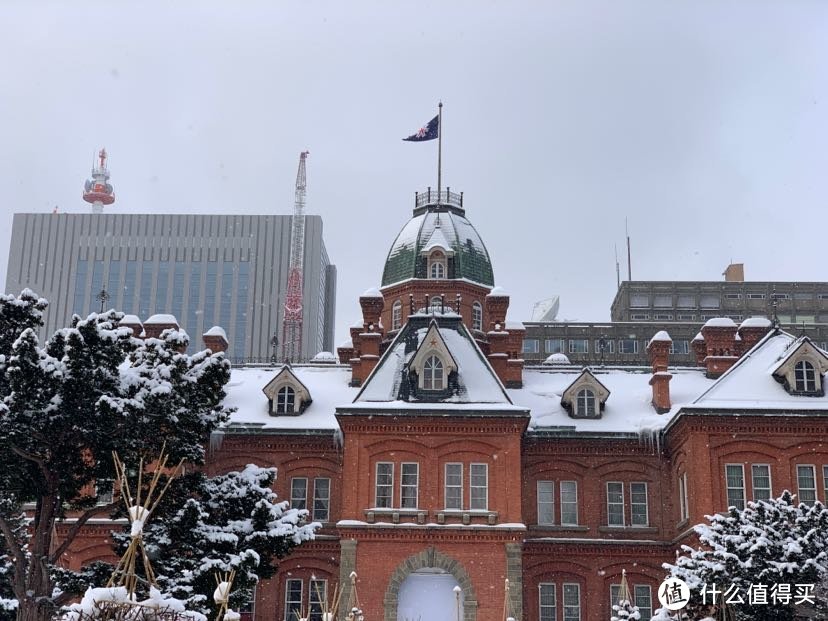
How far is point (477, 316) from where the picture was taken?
5412 centimetres

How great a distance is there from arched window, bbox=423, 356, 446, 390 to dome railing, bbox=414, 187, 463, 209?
15.8 m

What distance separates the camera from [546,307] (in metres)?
110

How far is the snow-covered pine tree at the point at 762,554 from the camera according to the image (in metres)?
32.5

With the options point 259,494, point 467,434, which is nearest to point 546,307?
point 467,434

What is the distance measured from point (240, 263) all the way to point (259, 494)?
12031 cm

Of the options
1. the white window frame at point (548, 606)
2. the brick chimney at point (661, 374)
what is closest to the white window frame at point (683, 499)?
the brick chimney at point (661, 374)

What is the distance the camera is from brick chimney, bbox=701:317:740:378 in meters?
49.0

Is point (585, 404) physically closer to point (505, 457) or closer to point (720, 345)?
point (505, 457)

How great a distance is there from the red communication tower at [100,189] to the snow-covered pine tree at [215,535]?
132 metres

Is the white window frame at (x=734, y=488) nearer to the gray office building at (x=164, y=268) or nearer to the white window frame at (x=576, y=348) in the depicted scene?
the white window frame at (x=576, y=348)

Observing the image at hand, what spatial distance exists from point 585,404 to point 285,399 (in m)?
13.0

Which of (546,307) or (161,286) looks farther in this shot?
(161,286)

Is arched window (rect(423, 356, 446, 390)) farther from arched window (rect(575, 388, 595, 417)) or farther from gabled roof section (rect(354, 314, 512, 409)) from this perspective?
arched window (rect(575, 388, 595, 417))

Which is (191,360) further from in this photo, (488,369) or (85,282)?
(85,282)
